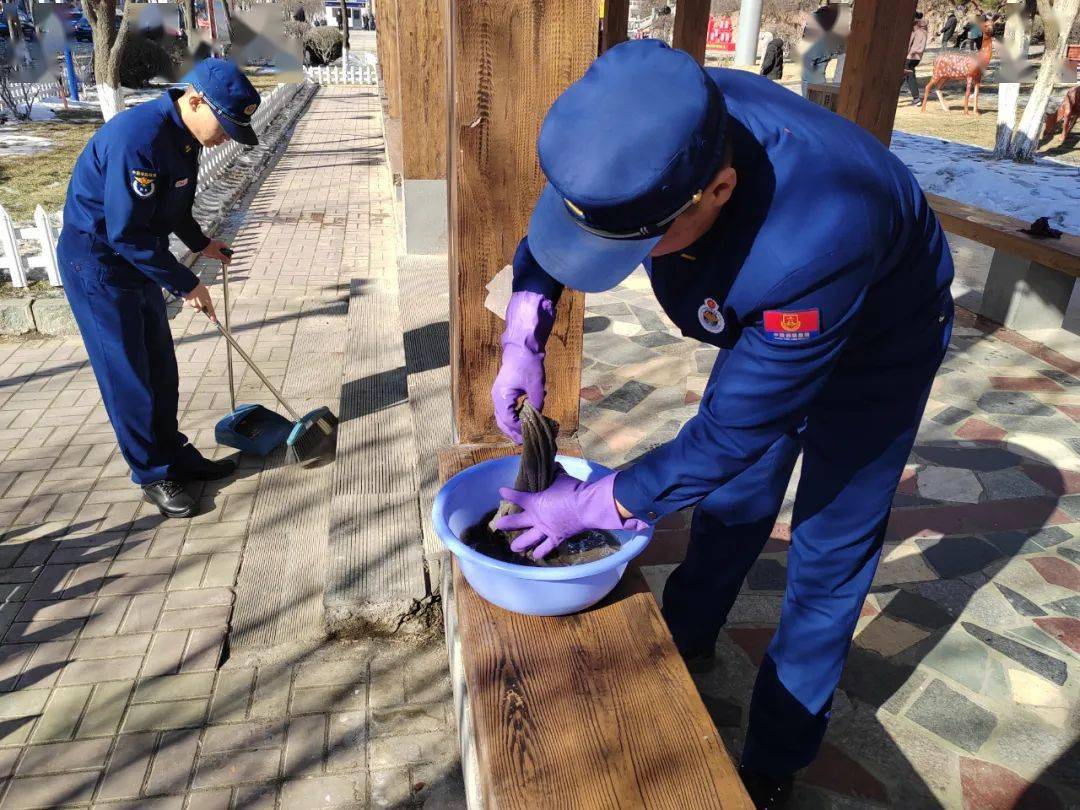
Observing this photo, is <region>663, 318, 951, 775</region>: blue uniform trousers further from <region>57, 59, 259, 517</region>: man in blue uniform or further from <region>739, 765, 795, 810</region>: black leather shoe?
<region>57, 59, 259, 517</region>: man in blue uniform

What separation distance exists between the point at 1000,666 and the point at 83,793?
121 inches

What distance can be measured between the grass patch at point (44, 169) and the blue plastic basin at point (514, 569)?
8.00 metres

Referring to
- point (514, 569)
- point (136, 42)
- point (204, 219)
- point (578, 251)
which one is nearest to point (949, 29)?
point (136, 42)

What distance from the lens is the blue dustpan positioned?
4148 mm

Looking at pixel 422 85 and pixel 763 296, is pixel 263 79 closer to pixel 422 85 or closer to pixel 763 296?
pixel 422 85

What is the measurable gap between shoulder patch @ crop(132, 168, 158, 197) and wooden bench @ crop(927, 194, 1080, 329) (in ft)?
16.3

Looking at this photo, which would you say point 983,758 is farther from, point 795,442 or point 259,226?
point 259,226

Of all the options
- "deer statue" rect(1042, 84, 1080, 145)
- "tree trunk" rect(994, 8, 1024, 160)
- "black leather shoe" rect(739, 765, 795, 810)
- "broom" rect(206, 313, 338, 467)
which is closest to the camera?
"black leather shoe" rect(739, 765, 795, 810)

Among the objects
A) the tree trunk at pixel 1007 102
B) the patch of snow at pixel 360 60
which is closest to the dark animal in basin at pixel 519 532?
the tree trunk at pixel 1007 102

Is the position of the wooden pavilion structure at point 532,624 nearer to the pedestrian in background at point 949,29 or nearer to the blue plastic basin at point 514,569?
the blue plastic basin at point 514,569

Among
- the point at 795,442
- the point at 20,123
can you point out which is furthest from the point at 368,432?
the point at 20,123

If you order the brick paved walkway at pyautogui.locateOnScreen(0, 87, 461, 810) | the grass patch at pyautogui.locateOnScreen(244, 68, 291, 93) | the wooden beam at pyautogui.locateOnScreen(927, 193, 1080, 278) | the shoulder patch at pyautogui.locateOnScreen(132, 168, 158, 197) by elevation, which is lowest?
the brick paved walkway at pyautogui.locateOnScreen(0, 87, 461, 810)

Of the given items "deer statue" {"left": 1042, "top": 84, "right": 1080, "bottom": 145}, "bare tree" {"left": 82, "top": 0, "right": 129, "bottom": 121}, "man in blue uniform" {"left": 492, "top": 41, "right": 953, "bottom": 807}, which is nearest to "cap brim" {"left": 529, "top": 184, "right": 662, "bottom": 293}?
"man in blue uniform" {"left": 492, "top": 41, "right": 953, "bottom": 807}

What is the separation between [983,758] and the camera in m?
2.50
